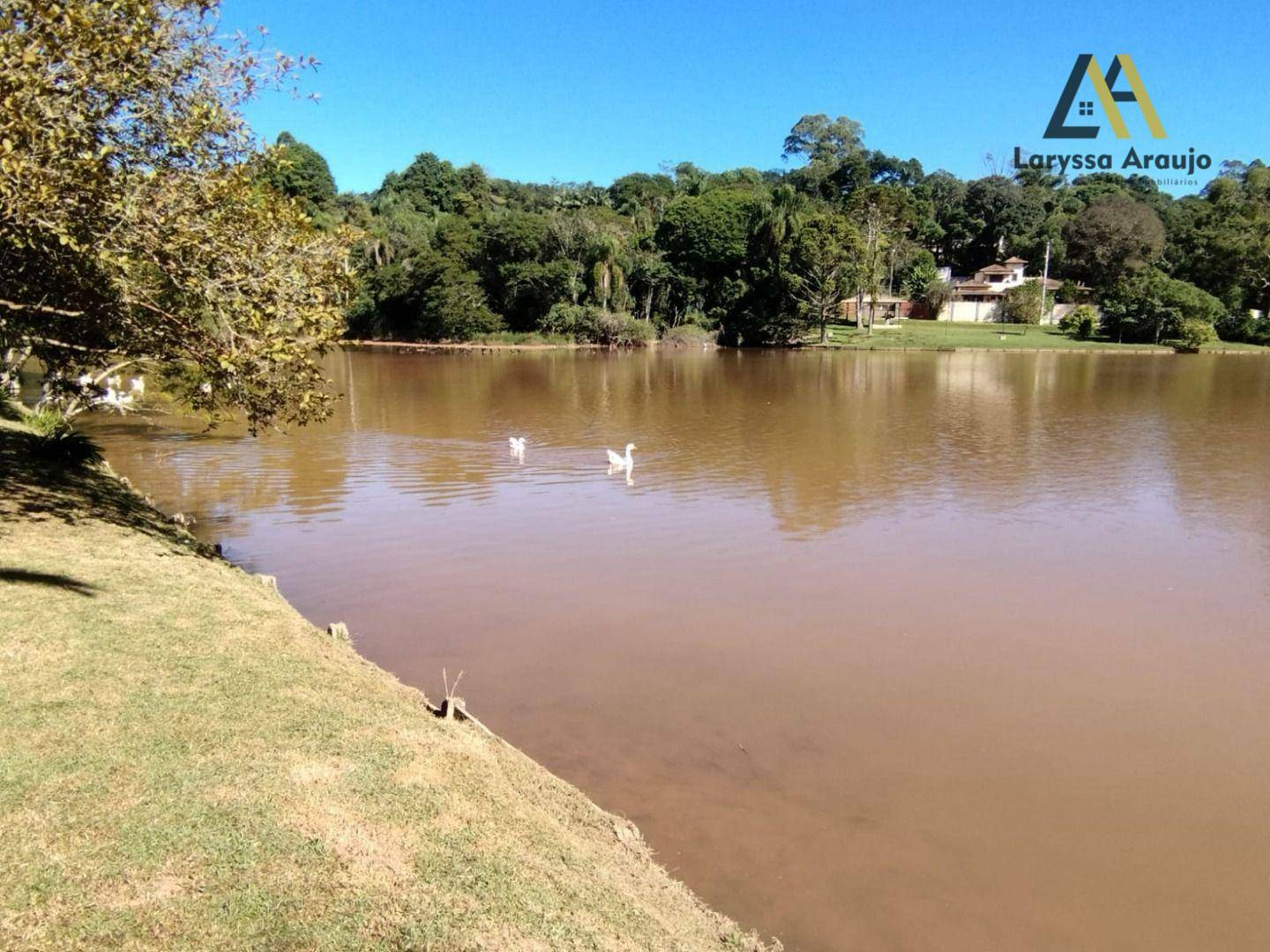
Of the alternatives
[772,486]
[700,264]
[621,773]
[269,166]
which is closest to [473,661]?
[621,773]

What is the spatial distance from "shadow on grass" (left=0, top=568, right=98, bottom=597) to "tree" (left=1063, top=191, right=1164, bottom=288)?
89605 millimetres

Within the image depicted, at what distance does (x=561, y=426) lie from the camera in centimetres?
2777

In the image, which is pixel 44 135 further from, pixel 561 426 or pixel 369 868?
pixel 561 426

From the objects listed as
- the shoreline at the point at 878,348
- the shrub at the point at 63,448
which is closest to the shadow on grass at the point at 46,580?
the shrub at the point at 63,448

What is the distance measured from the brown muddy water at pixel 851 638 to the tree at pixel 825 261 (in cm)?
4189

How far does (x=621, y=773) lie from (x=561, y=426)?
20.8 metres

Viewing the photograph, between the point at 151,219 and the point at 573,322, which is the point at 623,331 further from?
the point at 151,219

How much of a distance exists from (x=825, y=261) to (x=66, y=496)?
198ft

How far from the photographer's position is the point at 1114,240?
273ft

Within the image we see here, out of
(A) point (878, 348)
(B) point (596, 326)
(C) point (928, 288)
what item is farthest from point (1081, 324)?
(B) point (596, 326)

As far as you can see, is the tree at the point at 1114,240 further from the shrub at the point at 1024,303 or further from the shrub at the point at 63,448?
the shrub at the point at 63,448

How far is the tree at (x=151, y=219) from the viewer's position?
7.37m

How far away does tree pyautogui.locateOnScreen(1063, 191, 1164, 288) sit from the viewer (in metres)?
82.2

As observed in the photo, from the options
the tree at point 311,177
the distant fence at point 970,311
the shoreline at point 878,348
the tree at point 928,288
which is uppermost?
the tree at point 311,177
